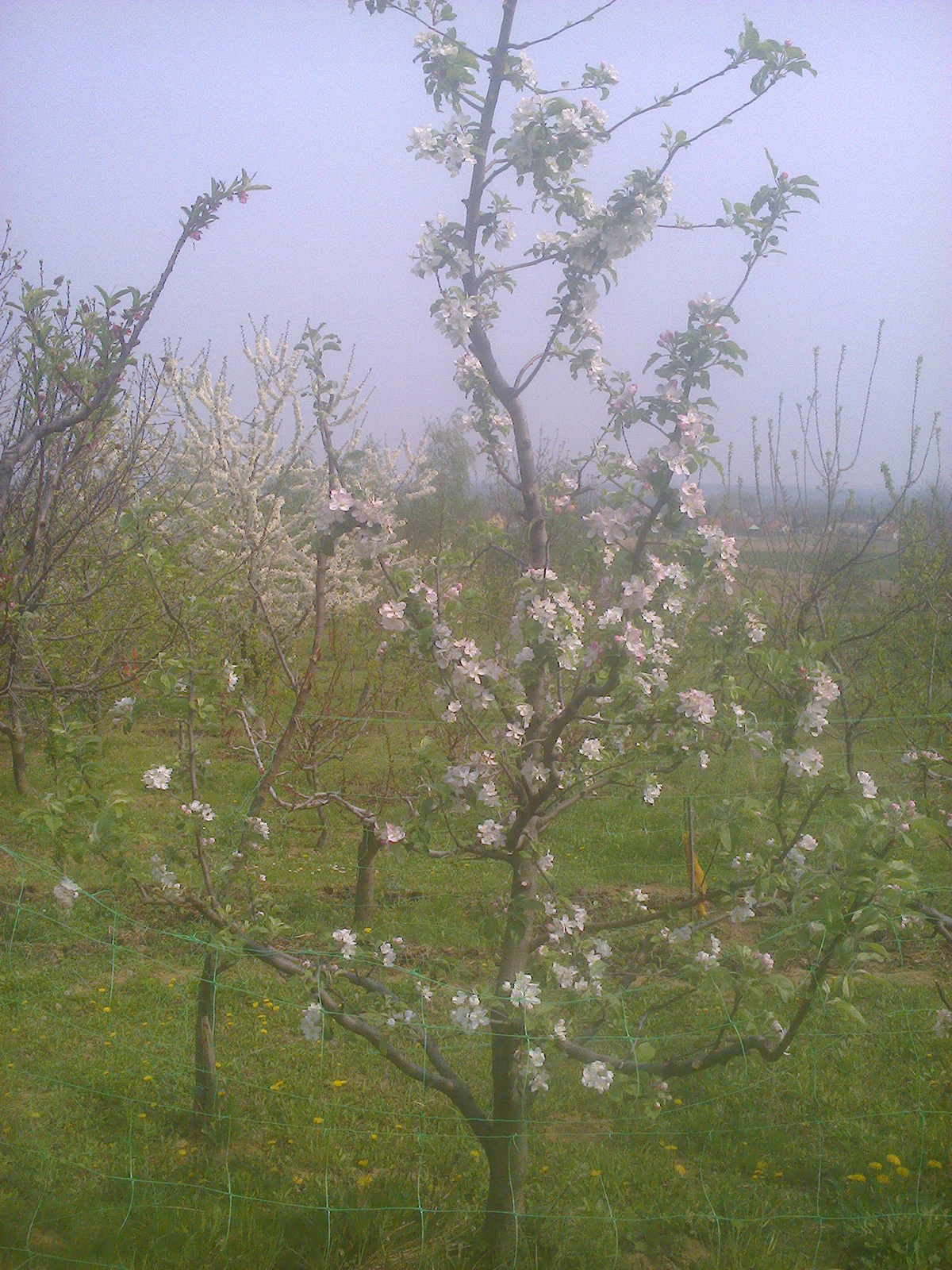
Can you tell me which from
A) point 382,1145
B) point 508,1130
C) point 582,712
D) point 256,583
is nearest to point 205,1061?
point 382,1145

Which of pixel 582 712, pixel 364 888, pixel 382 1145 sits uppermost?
pixel 582 712

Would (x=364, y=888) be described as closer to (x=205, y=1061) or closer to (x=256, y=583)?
(x=205, y=1061)

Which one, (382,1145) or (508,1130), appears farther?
(382,1145)

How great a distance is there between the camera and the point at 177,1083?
10.2ft

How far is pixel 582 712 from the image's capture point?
2.74 meters

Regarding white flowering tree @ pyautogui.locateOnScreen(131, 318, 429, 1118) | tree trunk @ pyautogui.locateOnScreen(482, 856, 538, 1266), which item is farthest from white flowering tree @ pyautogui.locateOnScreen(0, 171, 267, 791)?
tree trunk @ pyautogui.locateOnScreen(482, 856, 538, 1266)

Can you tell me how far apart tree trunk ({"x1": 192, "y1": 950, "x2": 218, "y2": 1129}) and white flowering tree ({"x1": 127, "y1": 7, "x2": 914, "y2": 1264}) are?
1.87ft

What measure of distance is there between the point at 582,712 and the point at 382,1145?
1386 millimetres

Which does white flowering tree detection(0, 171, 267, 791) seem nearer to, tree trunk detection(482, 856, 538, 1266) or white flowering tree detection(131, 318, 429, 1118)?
white flowering tree detection(131, 318, 429, 1118)

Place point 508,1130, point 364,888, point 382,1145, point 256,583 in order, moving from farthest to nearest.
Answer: point 256,583
point 364,888
point 382,1145
point 508,1130

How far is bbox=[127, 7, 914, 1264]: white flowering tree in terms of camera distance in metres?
1.97

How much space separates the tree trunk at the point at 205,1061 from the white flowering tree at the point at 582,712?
57 cm

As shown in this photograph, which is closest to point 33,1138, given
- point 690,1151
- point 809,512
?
point 690,1151

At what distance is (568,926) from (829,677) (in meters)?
0.84
